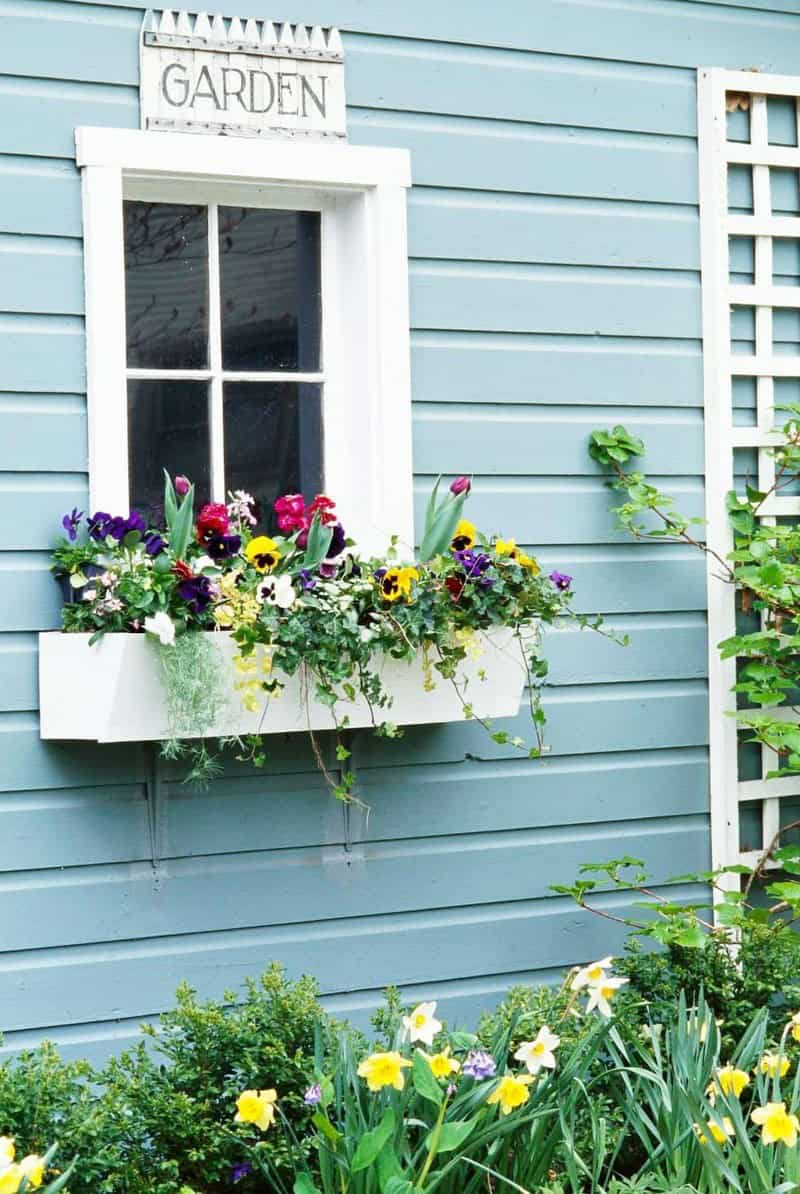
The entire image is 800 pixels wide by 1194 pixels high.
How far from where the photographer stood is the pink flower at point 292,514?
343 cm

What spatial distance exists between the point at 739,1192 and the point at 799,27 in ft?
10.1

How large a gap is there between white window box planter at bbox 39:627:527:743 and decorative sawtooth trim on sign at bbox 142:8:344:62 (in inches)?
53.7

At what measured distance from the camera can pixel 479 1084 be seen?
2850 millimetres

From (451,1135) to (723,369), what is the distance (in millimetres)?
2220

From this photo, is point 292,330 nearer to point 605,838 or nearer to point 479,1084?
point 605,838

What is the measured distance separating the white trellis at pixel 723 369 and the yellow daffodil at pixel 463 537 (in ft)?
2.77

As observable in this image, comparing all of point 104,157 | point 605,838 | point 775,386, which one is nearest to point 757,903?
point 605,838

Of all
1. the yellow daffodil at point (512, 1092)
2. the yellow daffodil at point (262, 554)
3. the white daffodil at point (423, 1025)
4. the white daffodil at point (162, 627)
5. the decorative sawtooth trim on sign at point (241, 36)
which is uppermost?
the decorative sawtooth trim on sign at point (241, 36)

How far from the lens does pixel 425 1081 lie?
2.57 meters

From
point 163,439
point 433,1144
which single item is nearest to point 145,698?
point 163,439

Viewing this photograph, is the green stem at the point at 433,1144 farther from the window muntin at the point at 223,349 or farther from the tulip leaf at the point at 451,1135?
the window muntin at the point at 223,349

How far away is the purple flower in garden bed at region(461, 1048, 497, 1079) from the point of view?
2.74 metres

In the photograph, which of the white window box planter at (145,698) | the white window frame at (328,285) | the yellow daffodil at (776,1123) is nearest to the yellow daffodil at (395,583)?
the white window box planter at (145,698)

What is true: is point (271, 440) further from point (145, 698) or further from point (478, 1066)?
point (478, 1066)
